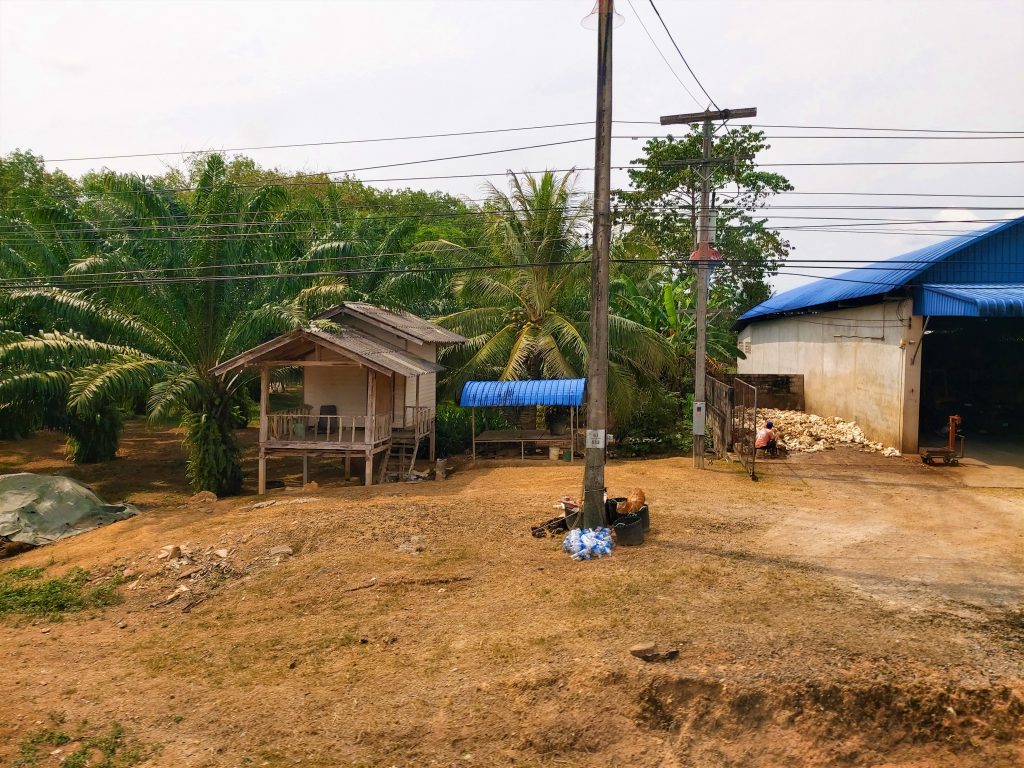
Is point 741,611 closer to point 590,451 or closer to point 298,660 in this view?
point 590,451

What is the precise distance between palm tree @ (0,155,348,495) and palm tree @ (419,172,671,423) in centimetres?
606

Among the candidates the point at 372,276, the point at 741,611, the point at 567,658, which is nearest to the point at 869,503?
the point at 741,611

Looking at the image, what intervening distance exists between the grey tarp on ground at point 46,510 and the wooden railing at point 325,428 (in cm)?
381

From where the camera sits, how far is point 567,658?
327 inches

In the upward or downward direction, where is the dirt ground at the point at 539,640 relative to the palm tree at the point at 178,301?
downward

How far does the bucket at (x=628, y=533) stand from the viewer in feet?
39.5

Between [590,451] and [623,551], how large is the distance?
5.19 ft

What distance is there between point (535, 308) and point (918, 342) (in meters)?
10.8

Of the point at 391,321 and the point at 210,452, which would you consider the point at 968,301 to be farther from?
the point at 210,452

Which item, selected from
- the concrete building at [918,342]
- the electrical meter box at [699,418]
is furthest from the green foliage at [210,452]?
the concrete building at [918,342]

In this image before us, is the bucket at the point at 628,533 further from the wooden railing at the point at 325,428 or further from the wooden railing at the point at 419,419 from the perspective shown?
the wooden railing at the point at 419,419

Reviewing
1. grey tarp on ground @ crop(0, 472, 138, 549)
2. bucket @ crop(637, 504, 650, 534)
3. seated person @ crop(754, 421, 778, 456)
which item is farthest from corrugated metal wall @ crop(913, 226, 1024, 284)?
grey tarp on ground @ crop(0, 472, 138, 549)

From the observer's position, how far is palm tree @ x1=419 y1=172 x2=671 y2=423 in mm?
23344

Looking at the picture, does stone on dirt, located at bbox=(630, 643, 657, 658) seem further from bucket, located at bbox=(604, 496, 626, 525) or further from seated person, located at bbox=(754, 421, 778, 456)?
seated person, located at bbox=(754, 421, 778, 456)
